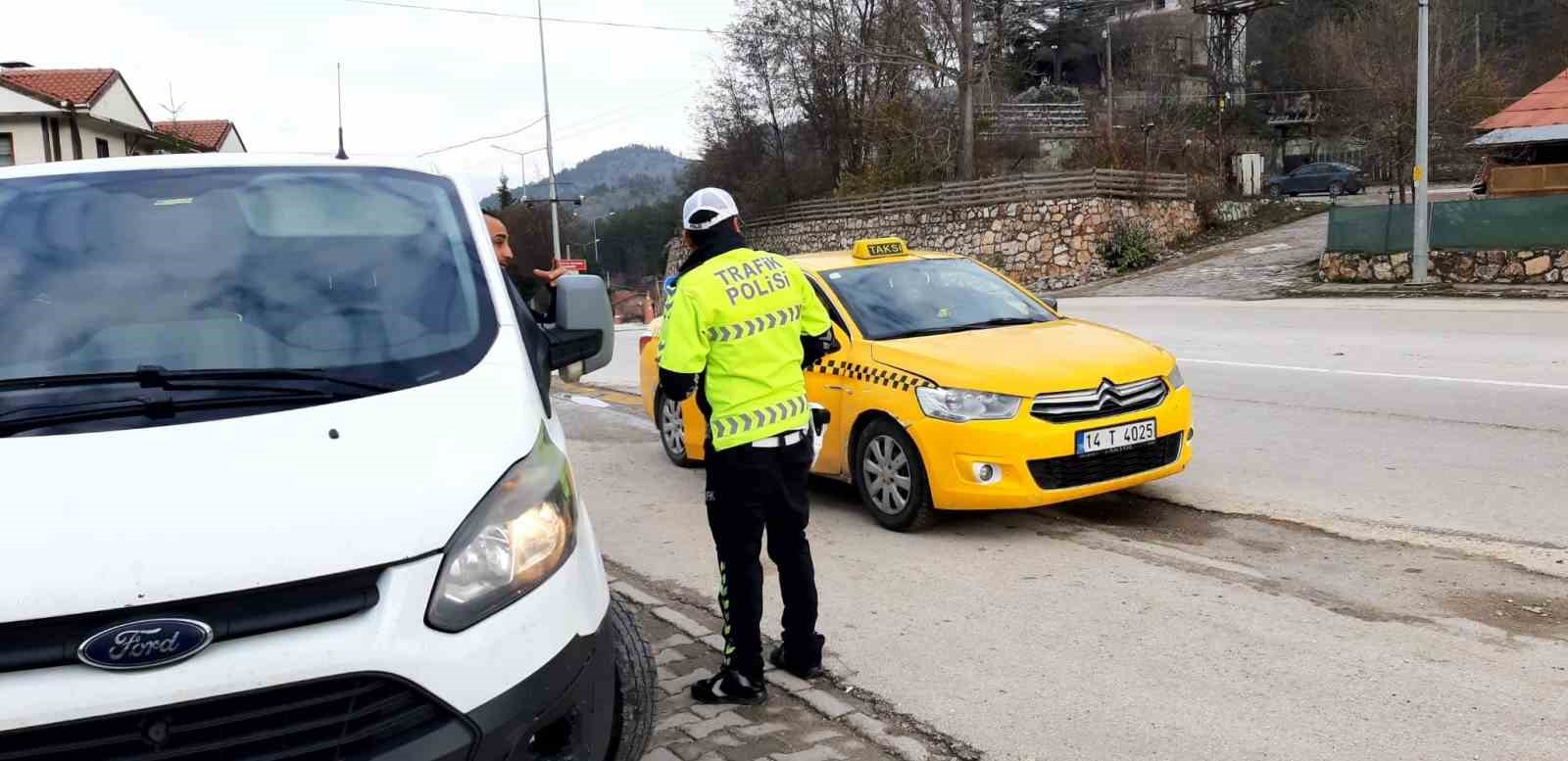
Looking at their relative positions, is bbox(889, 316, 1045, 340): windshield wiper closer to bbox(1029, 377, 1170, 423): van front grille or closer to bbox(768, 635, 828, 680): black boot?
bbox(1029, 377, 1170, 423): van front grille

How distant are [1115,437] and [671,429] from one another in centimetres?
387

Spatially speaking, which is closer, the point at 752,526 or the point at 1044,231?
the point at 752,526

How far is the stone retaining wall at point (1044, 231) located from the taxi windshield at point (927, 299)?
979 inches

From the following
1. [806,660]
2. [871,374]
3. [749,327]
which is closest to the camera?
[749,327]

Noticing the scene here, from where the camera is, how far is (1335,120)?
4709 cm

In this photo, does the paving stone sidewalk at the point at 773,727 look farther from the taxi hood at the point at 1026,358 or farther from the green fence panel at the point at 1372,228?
the green fence panel at the point at 1372,228

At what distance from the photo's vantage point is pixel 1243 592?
17.3 feet

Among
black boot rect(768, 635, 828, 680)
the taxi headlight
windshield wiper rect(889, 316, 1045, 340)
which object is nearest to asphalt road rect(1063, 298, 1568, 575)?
windshield wiper rect(889, 316, 1045, 340)

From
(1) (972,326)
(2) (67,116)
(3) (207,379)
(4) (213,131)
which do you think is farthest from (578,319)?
(4) (213,131)

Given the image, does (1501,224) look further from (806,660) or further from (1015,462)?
(806,660)

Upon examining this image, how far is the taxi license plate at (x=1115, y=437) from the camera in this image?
242 inches

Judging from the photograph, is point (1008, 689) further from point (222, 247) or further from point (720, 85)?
point (720, 85)

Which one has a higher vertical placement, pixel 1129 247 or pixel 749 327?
pixel 749 327

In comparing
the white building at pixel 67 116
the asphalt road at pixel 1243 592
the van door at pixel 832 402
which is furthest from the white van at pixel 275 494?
the white building at pixel 67 116
